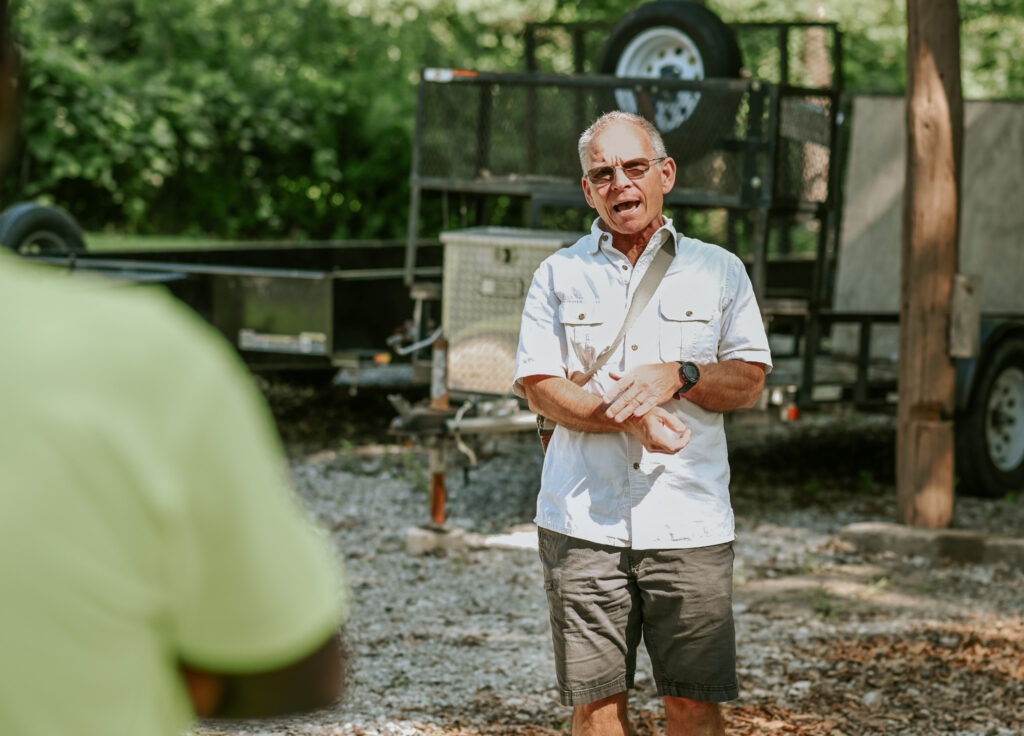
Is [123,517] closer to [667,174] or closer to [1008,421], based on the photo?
[667,174]

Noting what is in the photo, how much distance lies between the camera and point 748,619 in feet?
19.6

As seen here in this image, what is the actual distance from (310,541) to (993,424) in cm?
798

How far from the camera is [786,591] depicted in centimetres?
643

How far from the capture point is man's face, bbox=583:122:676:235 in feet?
11.0

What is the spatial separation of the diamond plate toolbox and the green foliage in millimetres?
8803

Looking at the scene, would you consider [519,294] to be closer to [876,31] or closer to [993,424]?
[993,424]

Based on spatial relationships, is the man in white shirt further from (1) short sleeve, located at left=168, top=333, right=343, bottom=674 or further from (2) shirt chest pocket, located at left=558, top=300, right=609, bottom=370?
(1) short sleeve, located at left=168, top=333, right=343, bottom=674

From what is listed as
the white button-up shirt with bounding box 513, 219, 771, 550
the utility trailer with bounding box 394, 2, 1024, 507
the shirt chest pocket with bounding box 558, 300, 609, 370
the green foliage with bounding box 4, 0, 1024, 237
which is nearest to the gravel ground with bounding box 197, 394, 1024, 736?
the utility trailer with bounding box 394, 2, 1024, 507

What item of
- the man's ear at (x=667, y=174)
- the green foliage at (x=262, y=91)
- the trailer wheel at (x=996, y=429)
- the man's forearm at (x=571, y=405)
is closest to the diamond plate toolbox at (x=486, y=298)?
the trailer wheel at (x=996, y=429)

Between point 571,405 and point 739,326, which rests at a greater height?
point 739,326

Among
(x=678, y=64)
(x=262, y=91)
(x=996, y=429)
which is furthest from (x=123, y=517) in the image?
(x=262, y=91)

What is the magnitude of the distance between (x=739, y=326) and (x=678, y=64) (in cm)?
482

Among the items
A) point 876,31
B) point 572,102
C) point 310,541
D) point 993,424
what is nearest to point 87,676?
point 310,541

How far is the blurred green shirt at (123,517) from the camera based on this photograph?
1.05m
